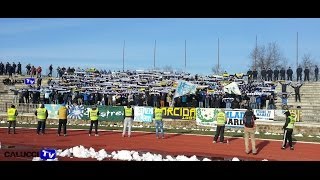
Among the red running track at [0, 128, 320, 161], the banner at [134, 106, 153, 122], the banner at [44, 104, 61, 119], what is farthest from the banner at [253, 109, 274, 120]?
the banner at [44, 104, 61, 119]

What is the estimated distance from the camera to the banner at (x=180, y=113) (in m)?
29.5

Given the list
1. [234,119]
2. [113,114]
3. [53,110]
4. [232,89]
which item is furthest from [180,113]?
[53,110]

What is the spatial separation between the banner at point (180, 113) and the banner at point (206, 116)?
38 centimetres

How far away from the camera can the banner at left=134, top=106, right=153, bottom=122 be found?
30.2m

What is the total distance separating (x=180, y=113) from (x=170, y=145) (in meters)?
9.36

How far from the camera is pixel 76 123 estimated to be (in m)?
32.7

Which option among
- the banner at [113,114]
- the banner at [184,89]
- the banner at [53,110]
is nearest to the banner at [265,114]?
A: the banner at [184,89]

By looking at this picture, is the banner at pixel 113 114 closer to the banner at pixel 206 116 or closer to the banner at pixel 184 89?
the banner at pixel 184 89

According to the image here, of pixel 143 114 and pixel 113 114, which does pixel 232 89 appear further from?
pixel 113 114

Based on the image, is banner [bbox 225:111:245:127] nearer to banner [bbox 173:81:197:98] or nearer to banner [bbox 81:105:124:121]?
banner [bbox 173:81:197:98]

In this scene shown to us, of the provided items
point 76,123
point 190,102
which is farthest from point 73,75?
point 190,102

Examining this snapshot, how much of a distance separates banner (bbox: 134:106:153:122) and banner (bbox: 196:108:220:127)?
3.29 meters
